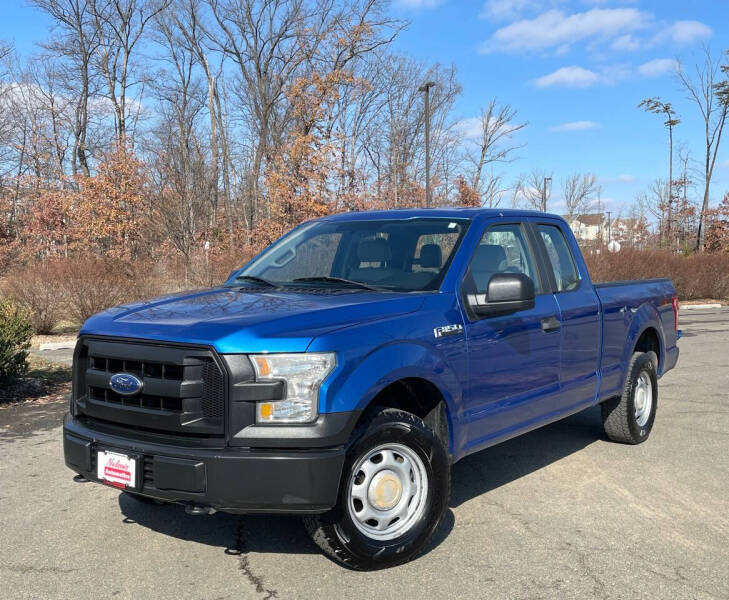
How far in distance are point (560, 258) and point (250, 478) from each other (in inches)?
123

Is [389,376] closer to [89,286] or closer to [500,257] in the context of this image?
[500,257]

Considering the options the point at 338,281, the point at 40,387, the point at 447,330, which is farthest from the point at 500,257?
the point at 40,387

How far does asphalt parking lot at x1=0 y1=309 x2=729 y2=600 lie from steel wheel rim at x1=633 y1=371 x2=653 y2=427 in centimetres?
30

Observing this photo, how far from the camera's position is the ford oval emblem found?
3.34 meters

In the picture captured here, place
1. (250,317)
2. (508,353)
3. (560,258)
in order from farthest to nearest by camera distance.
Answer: (560,258) < (508,353) < (250,317)

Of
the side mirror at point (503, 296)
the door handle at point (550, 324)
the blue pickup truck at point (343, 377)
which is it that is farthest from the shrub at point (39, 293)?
the side mirror at point (503, 296)

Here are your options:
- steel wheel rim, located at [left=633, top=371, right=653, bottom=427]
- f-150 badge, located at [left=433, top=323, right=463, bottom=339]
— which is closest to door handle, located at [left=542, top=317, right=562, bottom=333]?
f-150 badge, located at [left=433, top=323, right=463, bottom=339]

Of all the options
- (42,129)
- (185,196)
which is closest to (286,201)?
(185,196)

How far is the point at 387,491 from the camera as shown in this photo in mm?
3523

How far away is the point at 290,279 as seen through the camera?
14.8 ft

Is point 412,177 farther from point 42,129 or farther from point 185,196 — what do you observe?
point 42,129

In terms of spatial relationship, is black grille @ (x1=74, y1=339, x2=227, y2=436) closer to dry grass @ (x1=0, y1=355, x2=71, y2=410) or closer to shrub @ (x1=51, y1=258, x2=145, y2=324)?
dry grass @ (x1=0, y1=355, x2=71, y2=410)

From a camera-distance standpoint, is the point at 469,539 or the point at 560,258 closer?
the point at 469,539

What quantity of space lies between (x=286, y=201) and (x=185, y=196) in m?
5.27
